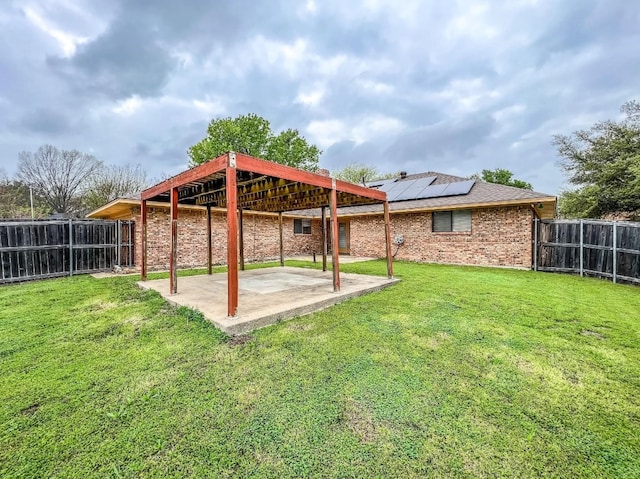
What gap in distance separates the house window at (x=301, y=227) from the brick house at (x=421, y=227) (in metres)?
0.58

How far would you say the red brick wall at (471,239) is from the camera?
9508mm

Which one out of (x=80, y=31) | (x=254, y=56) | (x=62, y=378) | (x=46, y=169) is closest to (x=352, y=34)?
(x=254, y=56)

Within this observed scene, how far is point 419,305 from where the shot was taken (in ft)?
16.3

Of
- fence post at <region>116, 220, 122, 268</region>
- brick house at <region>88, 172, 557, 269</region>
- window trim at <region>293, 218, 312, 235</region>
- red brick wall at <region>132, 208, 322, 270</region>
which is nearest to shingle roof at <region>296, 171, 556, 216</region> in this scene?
brick house at <region>88, 172, 557, 269</region>

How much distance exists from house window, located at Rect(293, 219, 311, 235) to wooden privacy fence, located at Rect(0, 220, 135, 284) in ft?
25.5

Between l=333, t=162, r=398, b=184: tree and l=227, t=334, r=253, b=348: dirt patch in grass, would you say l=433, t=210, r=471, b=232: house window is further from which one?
l=333, t=162, r=398, b=184: tree

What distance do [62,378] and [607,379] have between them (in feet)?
16.7

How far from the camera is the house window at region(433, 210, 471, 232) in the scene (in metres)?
10.7

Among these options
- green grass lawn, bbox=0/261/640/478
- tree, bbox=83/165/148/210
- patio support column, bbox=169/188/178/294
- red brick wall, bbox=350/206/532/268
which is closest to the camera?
green grass lawn, bbox=0/261/640/478

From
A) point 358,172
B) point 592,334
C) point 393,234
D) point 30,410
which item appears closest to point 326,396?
point 30,410

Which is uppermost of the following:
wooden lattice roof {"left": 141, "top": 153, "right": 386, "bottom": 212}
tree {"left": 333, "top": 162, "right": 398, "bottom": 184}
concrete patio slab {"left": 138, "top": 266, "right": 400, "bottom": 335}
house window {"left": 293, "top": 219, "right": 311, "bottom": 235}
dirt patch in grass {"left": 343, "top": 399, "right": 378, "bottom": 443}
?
tree {"left": 333, "top": 162, "right": 398, "bottom": 184}

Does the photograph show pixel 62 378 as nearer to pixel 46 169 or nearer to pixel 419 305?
pixel 419 305

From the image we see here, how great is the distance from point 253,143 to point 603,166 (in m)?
26.5

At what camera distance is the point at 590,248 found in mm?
7918
